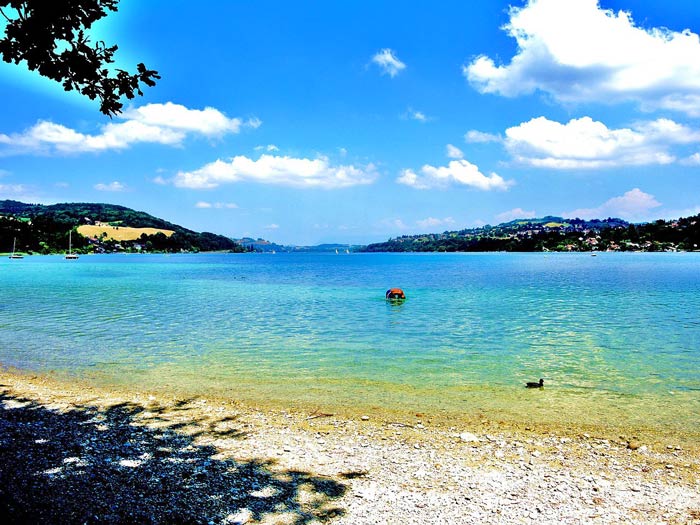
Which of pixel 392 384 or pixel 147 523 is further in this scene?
pixel 392 384

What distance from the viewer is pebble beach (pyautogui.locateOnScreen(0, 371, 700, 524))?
8258 mm

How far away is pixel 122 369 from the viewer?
70.3 ft

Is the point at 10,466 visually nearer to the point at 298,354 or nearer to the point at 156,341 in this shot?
the point at 298,354

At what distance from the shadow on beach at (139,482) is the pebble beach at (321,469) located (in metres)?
0.04

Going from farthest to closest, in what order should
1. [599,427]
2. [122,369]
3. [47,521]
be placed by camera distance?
[122,369]
[599,427]
[47,521]

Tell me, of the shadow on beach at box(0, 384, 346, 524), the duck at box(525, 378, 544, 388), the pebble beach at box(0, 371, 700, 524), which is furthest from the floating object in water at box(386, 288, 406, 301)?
the shadow on beach at box(0, 384, 346, 524)

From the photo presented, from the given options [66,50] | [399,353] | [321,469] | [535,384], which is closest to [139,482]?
[321,469]

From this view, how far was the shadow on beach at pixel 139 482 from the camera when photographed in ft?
26.1

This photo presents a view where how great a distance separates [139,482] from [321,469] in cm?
375

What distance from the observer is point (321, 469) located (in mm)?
10273

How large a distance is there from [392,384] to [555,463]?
8.60 meters

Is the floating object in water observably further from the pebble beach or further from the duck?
the pebble beach

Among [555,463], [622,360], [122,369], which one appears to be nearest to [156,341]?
[122,369]

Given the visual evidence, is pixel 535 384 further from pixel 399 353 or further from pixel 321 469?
pixel 321 469
